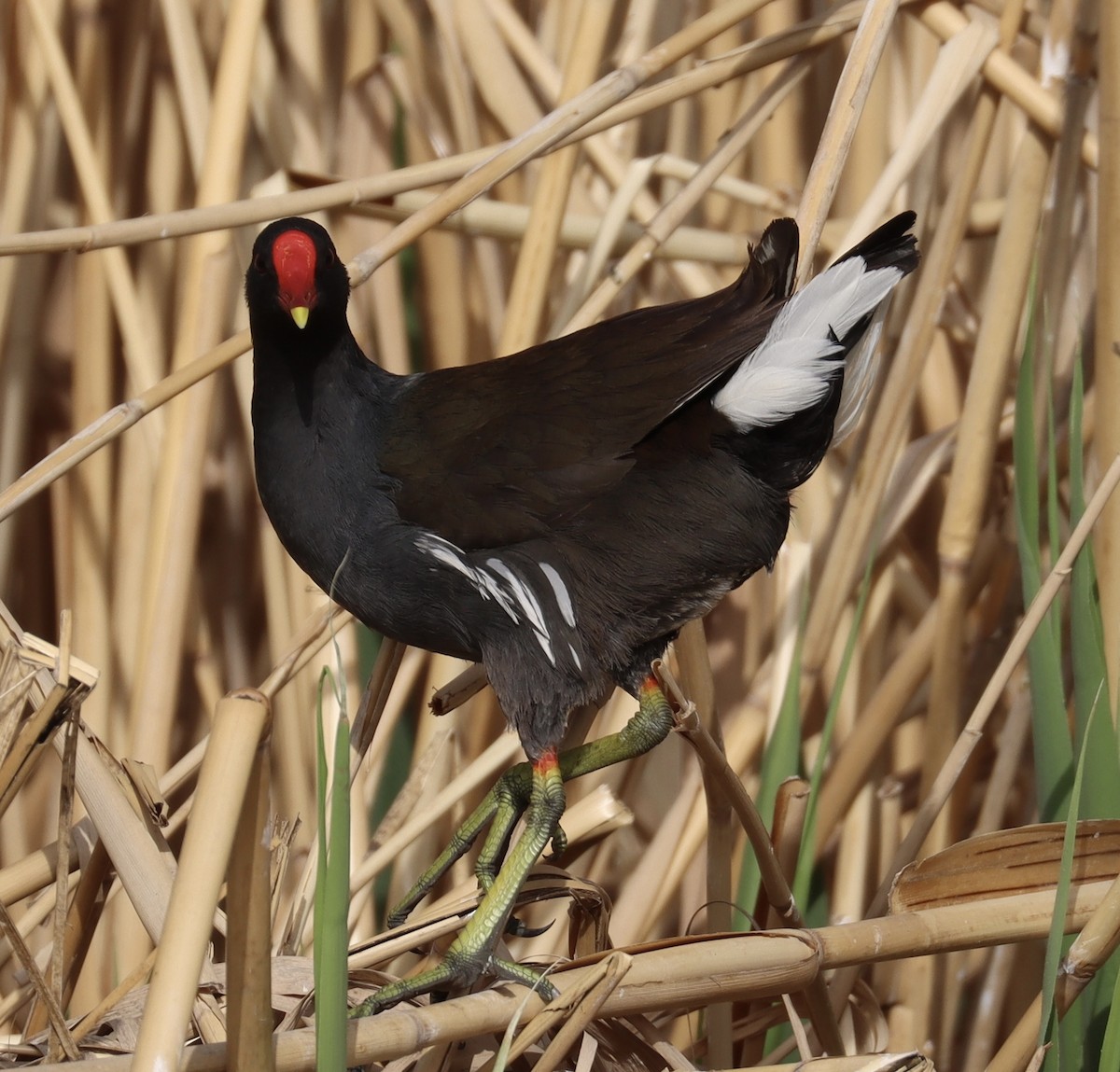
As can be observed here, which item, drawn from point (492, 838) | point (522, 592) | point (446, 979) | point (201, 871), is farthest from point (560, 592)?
point (201, 871)

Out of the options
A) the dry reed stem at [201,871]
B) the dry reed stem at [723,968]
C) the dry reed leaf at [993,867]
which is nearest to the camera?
the dry reed stem at [201,871]

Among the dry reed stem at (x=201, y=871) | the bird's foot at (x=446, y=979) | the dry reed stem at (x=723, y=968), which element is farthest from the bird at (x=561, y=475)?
the dry reed stem at (x=201, y=871)

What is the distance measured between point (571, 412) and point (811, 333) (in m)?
0.24

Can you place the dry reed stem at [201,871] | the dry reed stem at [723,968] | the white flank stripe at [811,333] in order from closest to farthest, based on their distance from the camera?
the dry reed stem at [201,871]
the dry reed stem at [723,968]
the white flank stripe at [811,333]

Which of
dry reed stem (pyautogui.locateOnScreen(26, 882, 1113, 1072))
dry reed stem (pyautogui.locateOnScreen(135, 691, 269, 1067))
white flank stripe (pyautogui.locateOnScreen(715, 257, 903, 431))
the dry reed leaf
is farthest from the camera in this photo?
white flank stripe (pyautogui.locateOnScreen(715, 257, 903, 431))

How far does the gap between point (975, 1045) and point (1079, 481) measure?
0.92 m

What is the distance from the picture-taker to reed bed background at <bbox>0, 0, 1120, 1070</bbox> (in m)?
1.06

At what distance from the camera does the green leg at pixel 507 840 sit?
1.08 m

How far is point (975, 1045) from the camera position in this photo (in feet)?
5.55

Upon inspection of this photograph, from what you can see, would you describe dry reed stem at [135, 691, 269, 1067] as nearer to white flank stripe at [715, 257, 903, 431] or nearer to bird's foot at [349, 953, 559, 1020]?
bird's foot at [349, 953, 559, 1020]

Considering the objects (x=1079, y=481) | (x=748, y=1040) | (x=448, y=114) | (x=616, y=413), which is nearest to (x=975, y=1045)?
(x=748, y=1040)

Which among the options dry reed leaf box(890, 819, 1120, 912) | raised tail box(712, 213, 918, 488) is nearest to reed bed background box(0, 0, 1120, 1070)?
dry reed leaf box(890, 819, 1120, 912)

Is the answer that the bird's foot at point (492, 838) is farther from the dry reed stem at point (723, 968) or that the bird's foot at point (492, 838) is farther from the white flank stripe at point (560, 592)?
the dry reed stem at point (723, 968)

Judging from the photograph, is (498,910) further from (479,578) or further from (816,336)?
(816,336)
